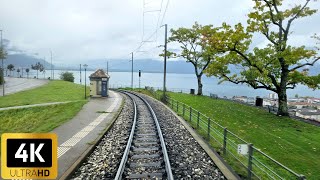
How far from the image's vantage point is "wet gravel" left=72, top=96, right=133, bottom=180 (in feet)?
33.7

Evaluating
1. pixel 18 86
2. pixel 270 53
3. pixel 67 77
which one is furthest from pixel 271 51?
pixel 67 77

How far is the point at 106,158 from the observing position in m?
12.1

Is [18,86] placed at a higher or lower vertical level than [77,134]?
higher

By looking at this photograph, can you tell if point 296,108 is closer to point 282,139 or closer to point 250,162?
point 282,139

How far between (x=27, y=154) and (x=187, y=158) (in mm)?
7337

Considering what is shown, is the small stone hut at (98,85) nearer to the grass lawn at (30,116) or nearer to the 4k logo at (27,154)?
the grass lawn at (30,116)

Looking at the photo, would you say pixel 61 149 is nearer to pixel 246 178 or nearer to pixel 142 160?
pixel 142 160

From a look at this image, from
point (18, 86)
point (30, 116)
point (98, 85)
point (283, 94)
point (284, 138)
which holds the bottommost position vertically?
point (284, 138)

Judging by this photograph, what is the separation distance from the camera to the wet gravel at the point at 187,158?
412 inches

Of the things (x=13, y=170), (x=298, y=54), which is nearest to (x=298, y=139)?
(x=298, y=54)

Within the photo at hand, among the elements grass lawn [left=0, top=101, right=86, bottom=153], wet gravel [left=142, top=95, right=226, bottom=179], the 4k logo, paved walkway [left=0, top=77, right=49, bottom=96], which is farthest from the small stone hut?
the 4k logo

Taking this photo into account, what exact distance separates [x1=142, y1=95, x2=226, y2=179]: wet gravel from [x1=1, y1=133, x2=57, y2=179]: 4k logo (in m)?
4.95

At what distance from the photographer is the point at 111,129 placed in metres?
18.3

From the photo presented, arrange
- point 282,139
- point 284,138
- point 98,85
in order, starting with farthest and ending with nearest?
point 98,85, point 284,138, point 282,139
